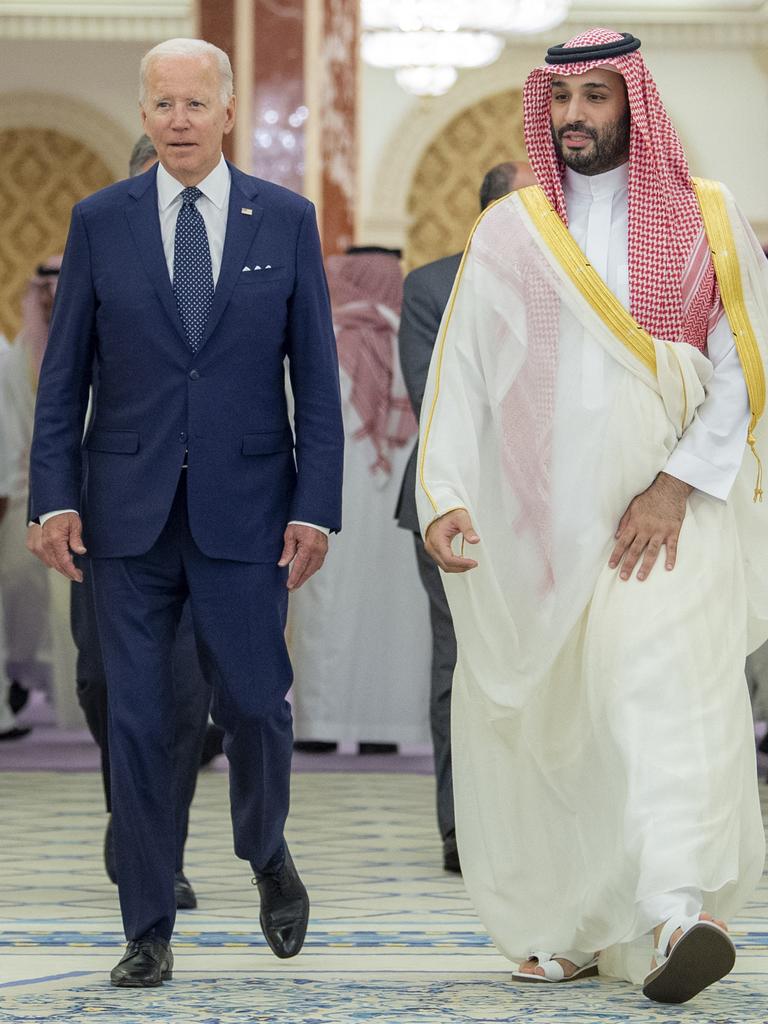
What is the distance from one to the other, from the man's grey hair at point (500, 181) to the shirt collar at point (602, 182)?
99cm

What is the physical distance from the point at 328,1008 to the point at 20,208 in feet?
41.5

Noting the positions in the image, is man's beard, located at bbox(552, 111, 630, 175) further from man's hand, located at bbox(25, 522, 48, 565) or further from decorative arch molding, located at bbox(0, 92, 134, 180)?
decorative arch molding, located at bbox(0, 92, 134, 180)

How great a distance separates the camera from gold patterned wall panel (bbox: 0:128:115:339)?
1464 centimetres

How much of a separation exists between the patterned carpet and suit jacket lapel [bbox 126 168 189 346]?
0.99m

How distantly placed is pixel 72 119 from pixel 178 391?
1158 cm

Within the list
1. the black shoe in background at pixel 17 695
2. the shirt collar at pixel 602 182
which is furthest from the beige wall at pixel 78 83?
the shirt collar at pixel 602 182

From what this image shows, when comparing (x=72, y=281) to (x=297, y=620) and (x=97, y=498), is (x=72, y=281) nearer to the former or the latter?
(x=97, y=498)

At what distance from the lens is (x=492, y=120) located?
47.0ft

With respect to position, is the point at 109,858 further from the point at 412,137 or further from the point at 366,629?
the point at 412,137

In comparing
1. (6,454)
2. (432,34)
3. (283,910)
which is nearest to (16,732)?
(6,454)

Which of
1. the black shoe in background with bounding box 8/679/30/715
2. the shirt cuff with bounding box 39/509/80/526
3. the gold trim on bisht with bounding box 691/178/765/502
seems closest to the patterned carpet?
the shirt cuff with bounding box 39/509/80/526

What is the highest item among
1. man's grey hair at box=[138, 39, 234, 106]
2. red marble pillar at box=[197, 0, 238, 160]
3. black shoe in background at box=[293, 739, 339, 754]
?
red marble pillar at box=[197, 0, 238, 160]

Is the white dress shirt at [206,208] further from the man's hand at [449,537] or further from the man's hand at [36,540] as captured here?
the man's hand at [36,540]

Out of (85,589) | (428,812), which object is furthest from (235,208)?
(428,812)
